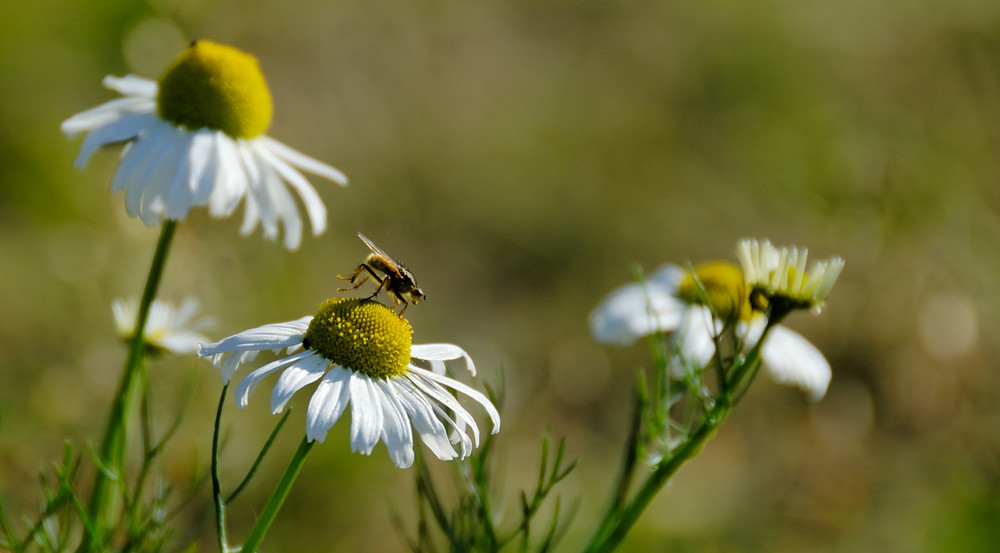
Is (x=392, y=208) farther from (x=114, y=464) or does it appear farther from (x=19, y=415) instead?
(x=114, y=464)

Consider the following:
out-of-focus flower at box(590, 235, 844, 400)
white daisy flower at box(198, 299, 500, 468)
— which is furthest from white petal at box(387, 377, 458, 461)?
out-of-focus flower at box(590, 235, 844, 400)

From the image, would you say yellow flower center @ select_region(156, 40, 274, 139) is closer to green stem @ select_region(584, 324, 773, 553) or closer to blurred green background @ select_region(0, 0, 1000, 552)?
blurred green background @ select_region(0, 0, 1000, 552)

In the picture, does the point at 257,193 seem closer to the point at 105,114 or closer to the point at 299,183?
the point at 299,183

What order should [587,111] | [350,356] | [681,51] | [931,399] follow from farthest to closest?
1. [681,51]
2. [587,111]
3. [931,399]
4. [350,356]

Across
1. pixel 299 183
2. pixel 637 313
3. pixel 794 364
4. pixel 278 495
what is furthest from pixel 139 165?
pixel 794 364

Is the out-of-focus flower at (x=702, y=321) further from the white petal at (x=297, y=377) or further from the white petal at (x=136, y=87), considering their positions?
the white petal at (x=136, y=87)

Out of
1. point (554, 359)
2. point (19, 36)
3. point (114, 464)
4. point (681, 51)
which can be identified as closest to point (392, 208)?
point (554, 359)
